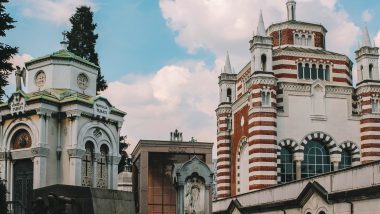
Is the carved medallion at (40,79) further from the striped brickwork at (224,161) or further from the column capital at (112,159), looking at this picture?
the striped brickwork at (224,161)

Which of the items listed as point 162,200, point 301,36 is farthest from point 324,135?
point 162,200

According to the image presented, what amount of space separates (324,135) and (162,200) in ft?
38.3

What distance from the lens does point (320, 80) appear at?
41969mm

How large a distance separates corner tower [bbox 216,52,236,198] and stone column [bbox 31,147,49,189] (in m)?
19.3

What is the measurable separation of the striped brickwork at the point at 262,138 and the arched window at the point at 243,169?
3.92 m

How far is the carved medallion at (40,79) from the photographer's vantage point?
33875mm

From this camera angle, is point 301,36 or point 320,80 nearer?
point 320,80

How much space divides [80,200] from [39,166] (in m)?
17.1

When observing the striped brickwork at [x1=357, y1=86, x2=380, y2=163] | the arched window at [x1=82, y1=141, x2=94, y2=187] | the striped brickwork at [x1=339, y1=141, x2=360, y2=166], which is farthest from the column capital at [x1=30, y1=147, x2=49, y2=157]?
the striped brickwork at [x1=357, y1=86, x2=380, y2=163]

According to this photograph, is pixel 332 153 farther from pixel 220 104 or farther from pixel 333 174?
pixel 333 174

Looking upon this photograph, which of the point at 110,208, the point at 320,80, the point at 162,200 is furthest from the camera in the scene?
the point at 320,80

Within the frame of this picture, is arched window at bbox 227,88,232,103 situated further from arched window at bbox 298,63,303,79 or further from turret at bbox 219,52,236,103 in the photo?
arched window at bbox 298,63,303,79

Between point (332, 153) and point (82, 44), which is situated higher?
point (82, 44)

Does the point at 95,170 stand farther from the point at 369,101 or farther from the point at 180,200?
the point at 369,101
